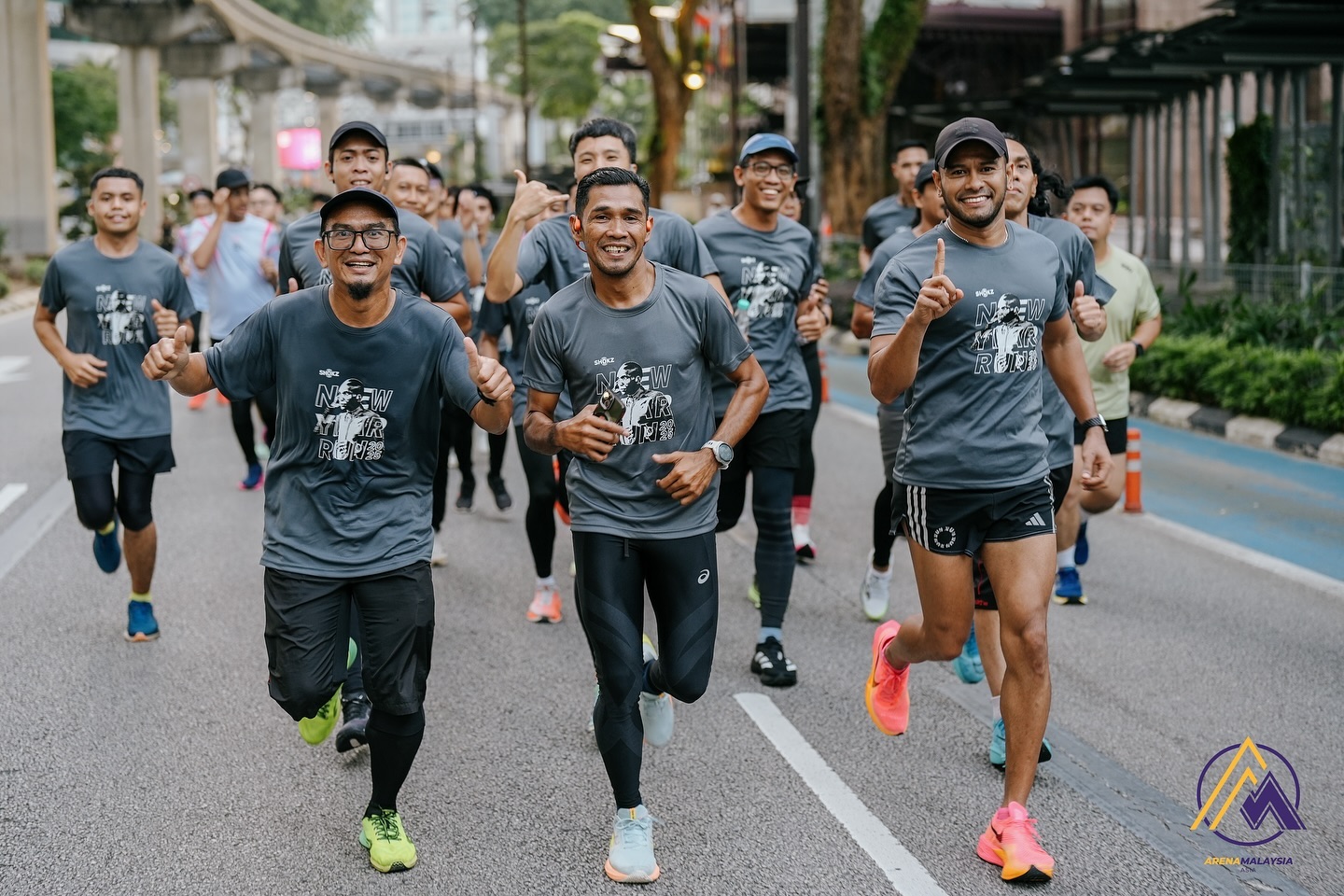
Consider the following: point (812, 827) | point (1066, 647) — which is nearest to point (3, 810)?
point (812, 827)

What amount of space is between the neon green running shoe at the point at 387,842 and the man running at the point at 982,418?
5.53ft

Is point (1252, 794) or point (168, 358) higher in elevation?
point (168, 358)

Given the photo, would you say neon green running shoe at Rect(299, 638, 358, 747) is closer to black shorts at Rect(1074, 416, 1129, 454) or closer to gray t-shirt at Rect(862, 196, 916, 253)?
black shorts at Rect(1074, 416, 1129, 454)

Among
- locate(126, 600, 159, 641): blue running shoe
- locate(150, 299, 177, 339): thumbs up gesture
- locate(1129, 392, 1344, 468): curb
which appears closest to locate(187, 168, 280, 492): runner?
locate(126, 600, 159, 641): blue running shoe

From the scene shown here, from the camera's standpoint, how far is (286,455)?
4.53 metres

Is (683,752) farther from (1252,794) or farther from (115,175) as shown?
(115,175)

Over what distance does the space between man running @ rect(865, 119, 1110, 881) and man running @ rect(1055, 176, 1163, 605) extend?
98.9 inches

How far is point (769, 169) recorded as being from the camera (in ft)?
21.6

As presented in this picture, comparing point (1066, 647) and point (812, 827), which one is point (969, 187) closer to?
point (812, 827)

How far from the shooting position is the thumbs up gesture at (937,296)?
4.27 m

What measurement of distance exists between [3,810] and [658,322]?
8.61 ft

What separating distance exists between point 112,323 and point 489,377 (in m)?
3.46

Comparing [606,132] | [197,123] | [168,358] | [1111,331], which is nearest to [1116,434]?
[1111,331]

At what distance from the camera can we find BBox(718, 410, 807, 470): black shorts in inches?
260
